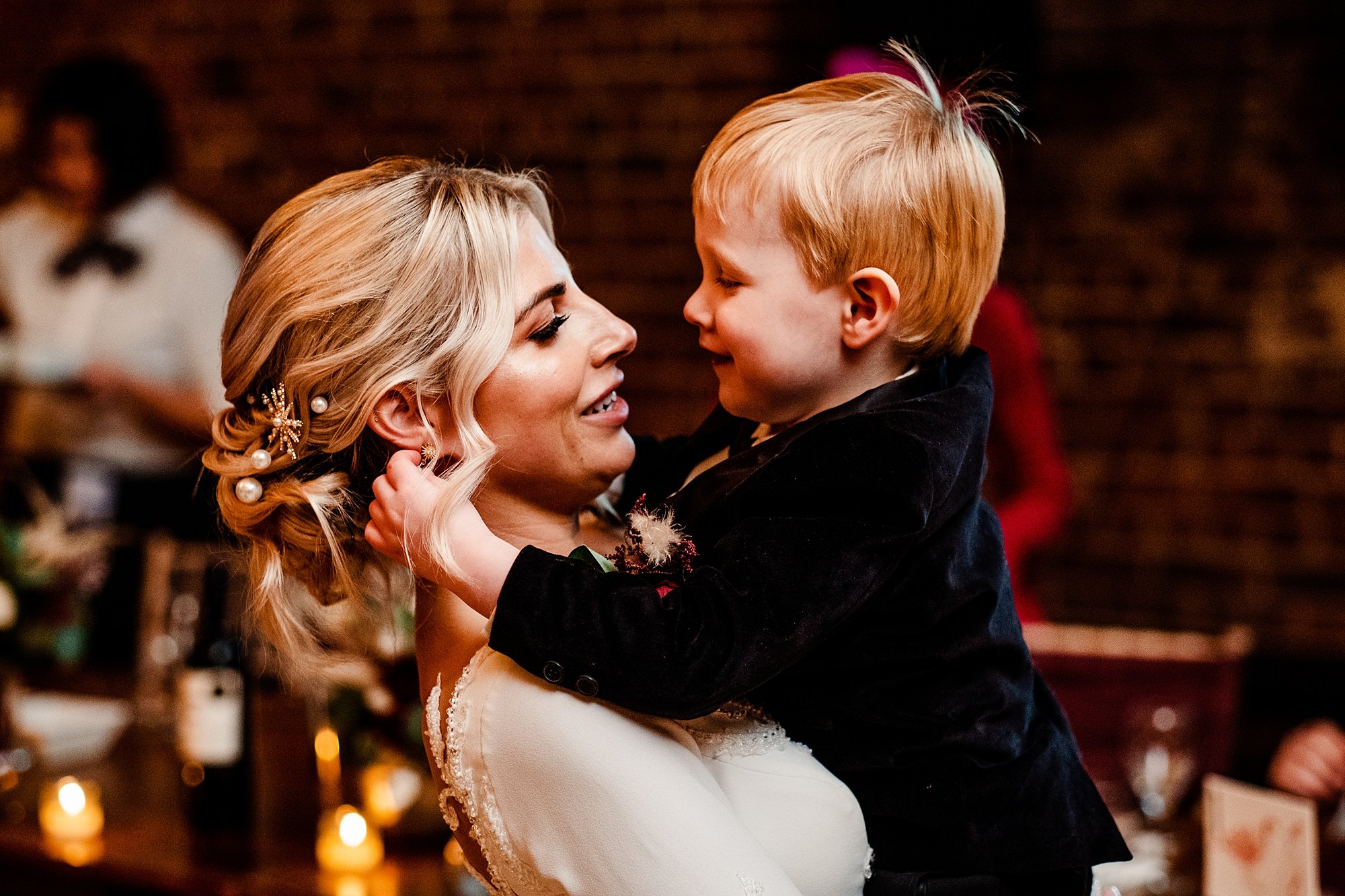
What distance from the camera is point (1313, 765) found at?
2119mm

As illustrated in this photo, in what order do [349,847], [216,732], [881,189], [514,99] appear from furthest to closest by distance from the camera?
[514,99], [216,732], [349,847], [881,189]

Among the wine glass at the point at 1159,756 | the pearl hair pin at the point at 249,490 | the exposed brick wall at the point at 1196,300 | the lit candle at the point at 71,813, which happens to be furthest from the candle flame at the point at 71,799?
the exposed brick wall at the point at 1196,300

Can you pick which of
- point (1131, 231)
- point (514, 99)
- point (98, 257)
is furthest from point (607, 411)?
point (514, 99)

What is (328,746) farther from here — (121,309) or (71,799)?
(121,309)

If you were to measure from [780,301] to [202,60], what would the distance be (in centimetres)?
392

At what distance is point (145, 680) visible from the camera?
272 centimetres

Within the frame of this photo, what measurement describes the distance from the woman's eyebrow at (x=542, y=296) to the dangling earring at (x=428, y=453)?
0.15m

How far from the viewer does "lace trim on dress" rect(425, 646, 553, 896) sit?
3.83 feet

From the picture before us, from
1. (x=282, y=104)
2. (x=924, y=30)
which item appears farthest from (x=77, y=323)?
(x=924, y=30)

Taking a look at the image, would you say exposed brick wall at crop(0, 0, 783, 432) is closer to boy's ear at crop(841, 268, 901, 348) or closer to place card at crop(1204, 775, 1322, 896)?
place card at crop(1204, 775, 1322, 896)

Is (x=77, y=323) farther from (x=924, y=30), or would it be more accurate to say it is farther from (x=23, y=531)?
(x=924, y=30)

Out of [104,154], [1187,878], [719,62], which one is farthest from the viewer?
[719,62]

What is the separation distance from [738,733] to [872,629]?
0.17 m

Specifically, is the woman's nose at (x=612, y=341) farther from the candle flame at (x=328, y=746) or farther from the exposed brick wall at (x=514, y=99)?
the exposed brick wall at (x=514, y=99)
